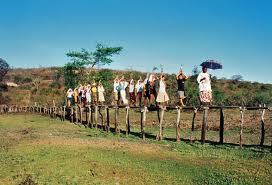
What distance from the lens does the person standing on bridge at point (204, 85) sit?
21422 mm

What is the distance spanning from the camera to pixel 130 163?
16.6 metres

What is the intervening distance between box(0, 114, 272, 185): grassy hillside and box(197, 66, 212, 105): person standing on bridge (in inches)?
84.7

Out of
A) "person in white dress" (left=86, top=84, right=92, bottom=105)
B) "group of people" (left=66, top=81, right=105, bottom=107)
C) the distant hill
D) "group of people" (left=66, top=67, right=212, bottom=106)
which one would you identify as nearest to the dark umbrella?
"group of people" (left=66, top=67, right=212, bottom=106)

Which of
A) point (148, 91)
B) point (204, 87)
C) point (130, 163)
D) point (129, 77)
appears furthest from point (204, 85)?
point (129, 77)

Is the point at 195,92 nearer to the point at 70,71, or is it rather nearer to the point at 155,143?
the point at 70,71

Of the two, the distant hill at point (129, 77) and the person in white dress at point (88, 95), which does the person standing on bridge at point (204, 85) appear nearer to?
the person in white dress at point (88, 95)

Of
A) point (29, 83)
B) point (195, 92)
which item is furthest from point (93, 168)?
point (29, 83)

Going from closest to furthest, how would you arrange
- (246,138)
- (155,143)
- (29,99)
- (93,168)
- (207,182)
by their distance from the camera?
1. (207,182)
2. (93,168)
3. (155,143)
4. (246,138)
5. (29,99)

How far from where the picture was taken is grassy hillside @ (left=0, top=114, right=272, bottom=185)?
581 inches

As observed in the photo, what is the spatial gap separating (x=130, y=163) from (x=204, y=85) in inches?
258

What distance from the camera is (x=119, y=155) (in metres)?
17.9

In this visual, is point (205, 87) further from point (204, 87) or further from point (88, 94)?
point (88, 94)

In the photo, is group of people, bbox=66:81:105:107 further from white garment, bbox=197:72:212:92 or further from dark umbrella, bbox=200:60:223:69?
white garment, bbox=197:72:212:92

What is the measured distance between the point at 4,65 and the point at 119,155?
57349 millimetres
